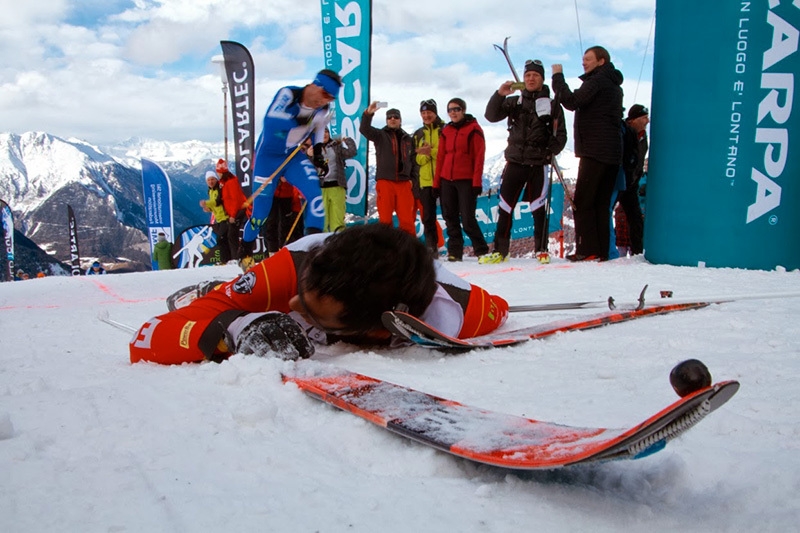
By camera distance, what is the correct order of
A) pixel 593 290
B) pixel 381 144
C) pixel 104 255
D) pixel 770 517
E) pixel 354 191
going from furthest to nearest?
pixel 104 255 < pixel 354 191 < pixel 381 144 < pixel 593 290 < pixel 770 517

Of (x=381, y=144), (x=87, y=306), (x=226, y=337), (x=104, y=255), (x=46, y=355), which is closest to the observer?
(x=226, y=337)

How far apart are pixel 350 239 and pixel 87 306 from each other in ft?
9.24

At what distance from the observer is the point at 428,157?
270 inches

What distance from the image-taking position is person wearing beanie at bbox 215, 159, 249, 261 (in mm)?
9141

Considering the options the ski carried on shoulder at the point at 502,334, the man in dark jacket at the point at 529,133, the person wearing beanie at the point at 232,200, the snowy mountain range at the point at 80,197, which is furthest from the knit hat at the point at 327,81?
the snowy mountain range at the point at 80,197

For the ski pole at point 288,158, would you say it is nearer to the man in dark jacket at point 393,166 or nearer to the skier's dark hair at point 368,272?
the man in dark jacket at point 393,166

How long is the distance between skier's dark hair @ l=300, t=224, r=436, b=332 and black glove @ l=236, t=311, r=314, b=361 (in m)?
0.13

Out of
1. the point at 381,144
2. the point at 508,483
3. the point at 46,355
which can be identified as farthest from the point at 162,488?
the point at 381,144

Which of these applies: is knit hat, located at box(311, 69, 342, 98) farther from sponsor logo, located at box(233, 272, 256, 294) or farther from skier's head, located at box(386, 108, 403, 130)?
sponsor logo, located at box(233, 272, 256, 294)

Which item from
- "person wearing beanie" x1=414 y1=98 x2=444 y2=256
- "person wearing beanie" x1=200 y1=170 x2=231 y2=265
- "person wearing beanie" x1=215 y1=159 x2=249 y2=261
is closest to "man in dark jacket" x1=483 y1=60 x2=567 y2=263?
"person wearing beanie" x1=414 y1=98 x2=444 y2=256

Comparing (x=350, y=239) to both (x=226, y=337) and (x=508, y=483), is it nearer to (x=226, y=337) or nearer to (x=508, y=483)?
(x=226, y=337)

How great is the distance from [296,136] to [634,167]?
10.8 ft

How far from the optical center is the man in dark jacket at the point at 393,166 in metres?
6.53

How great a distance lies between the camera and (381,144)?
6.55m
